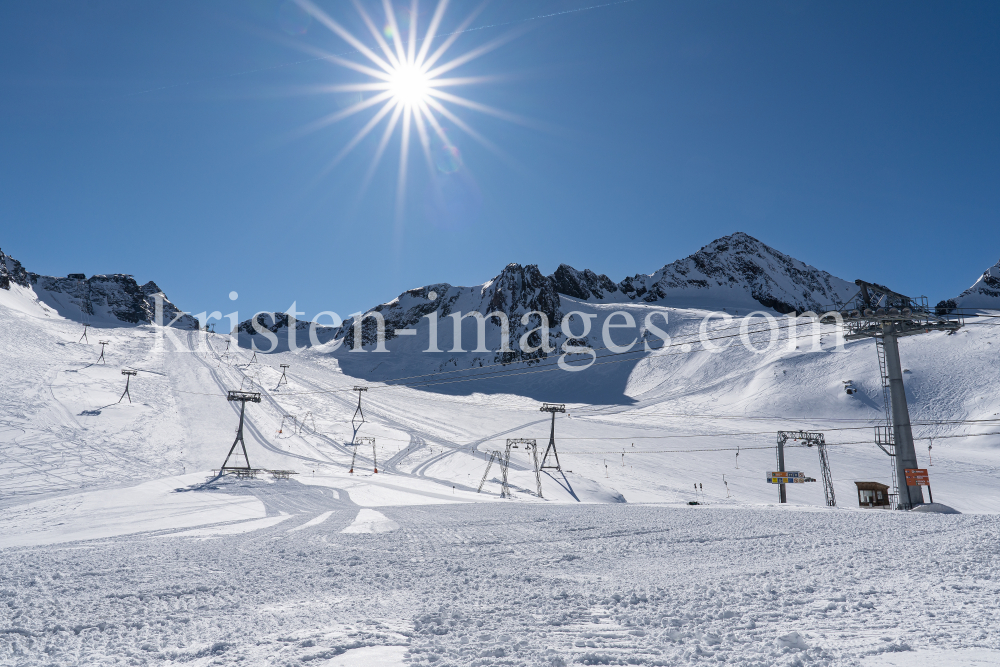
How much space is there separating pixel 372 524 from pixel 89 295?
215904 mm

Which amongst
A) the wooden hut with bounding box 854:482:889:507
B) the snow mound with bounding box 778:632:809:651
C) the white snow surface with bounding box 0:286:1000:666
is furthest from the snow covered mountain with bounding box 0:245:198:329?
the snow mound with bounding box 778:632:809:651

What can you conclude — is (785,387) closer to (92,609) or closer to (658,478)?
(658,478)

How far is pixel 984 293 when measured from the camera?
18162cm

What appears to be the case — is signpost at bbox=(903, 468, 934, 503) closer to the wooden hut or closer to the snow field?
the wooden hut

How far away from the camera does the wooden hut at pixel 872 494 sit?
2547 cm

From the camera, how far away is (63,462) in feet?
97.3

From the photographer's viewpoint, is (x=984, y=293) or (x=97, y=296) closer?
(x=97, y=296)

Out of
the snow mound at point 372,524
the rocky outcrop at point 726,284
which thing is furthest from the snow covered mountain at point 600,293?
the snow mound at point 372,524

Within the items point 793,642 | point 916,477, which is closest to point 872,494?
point 916,477

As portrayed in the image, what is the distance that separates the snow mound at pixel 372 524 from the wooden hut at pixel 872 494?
24.9m

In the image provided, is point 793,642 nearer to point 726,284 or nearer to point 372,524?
point 372,524

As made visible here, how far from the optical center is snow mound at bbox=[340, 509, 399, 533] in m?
10.7

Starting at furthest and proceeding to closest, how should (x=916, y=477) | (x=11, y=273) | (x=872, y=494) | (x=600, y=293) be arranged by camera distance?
(x=600, y=293), (x=11, y=273), (x=872, y=494), (x=916, y=477)

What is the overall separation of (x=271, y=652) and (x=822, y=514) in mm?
11837
